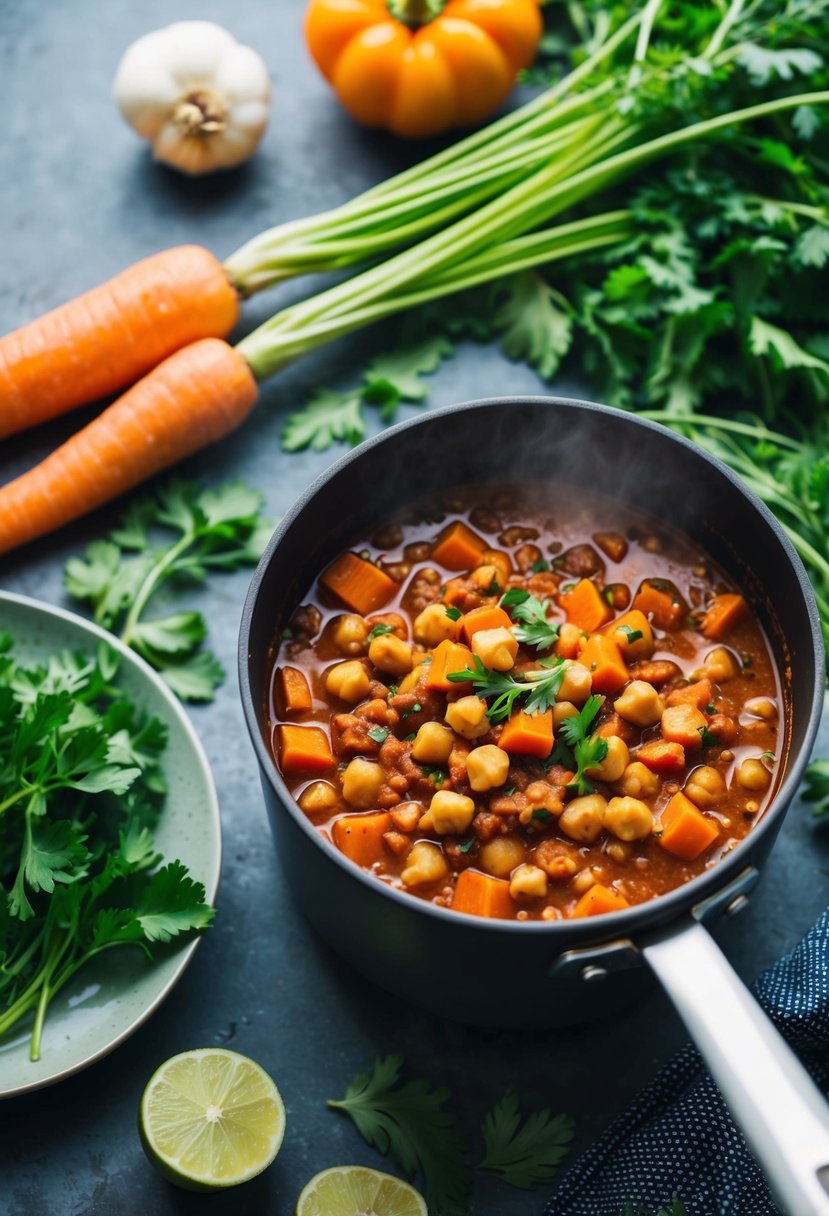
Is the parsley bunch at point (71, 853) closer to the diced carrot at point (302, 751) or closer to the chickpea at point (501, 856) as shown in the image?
the diced carrot at point (302, 751)

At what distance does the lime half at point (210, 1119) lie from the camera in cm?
262

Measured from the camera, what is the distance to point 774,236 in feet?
12.1

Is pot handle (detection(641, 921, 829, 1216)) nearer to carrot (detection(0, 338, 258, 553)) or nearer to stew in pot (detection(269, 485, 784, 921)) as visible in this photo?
stew in pot (detection(269, 485, 784, 921))

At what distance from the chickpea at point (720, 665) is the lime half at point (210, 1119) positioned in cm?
136

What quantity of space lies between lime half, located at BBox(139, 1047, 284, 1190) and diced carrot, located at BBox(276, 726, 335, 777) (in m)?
0.64

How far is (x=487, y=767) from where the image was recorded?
2643 millimetres

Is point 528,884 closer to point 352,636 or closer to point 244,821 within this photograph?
point 352,636

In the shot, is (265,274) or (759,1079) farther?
(265,274)

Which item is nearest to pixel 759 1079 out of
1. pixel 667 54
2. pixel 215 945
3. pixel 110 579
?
pixel 215 945

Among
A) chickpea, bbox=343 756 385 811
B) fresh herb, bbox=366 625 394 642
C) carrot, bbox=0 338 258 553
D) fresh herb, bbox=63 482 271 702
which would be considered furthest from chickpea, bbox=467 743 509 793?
carrot, bbox=0 338 258 553

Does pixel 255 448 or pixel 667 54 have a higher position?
pixel 667 54

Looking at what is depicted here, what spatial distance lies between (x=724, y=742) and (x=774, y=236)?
5.48 feet

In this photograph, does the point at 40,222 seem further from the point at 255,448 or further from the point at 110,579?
the point at 110,579

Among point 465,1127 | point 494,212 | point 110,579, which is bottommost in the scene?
point 465,1127
